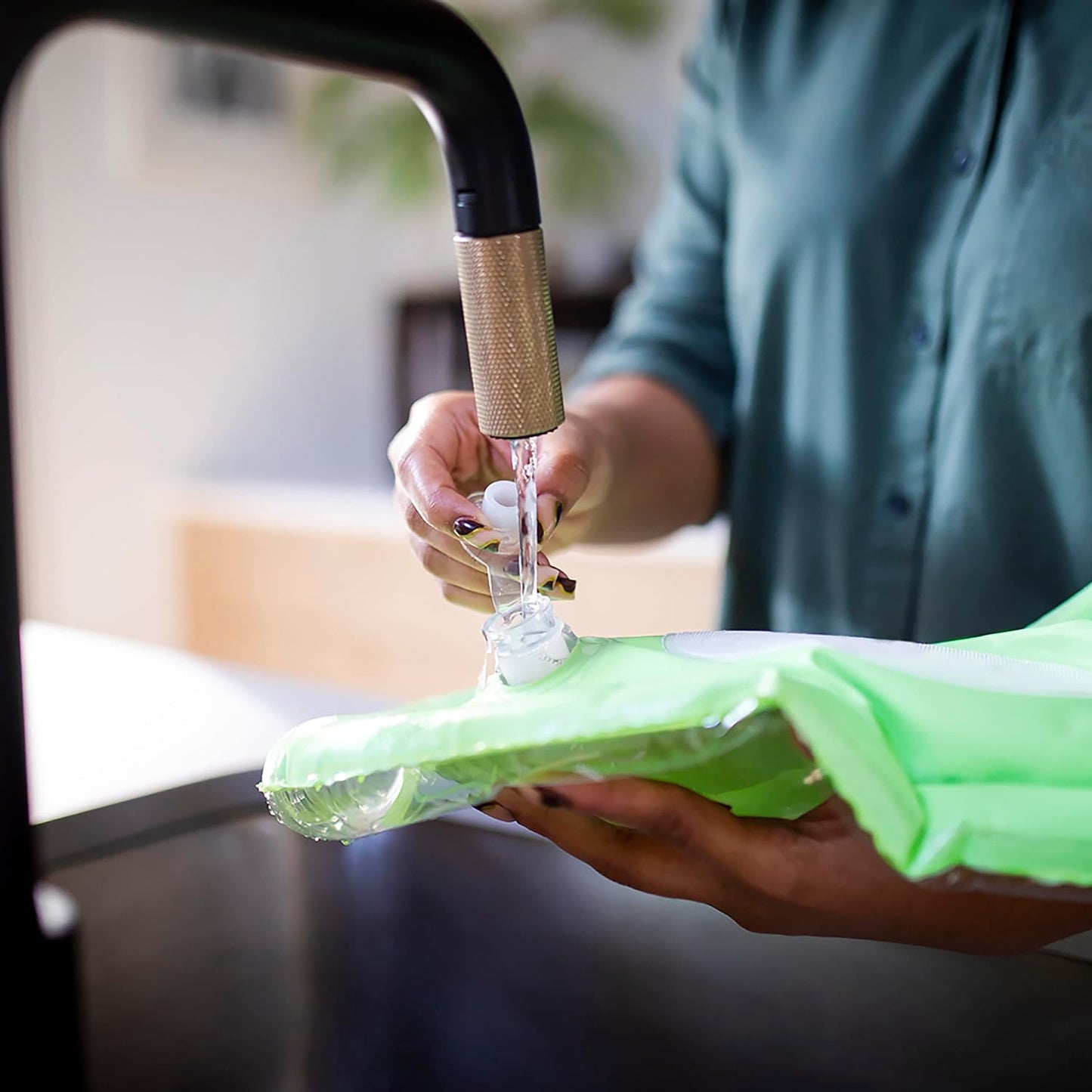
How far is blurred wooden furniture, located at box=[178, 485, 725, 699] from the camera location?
1.55 m

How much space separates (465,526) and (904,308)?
0.34 meters

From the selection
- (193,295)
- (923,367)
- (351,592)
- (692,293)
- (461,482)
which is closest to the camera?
(461,482)

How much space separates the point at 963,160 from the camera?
0.60m

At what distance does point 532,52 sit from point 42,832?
1990 millimetres

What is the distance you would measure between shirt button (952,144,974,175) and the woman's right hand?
231 millimetres

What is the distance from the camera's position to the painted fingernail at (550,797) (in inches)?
11.0

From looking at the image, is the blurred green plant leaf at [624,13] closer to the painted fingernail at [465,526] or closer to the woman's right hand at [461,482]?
the woman's right hand at [461,482]

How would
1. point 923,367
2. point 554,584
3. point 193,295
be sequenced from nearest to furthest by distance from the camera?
point 554,584, point 923,367, point 193,295

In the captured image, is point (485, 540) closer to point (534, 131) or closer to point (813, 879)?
point (813, 879)

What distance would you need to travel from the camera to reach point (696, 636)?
0.33 metres

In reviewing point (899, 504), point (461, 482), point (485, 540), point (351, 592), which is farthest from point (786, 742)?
point (351, 592)

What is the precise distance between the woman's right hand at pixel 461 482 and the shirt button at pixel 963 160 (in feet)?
0.76

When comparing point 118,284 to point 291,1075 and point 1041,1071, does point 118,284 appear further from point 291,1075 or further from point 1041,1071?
point 1041,1071

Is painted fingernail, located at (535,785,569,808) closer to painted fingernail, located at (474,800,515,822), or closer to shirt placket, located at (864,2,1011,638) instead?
painted fingernail, located at (474,800,515,822)
